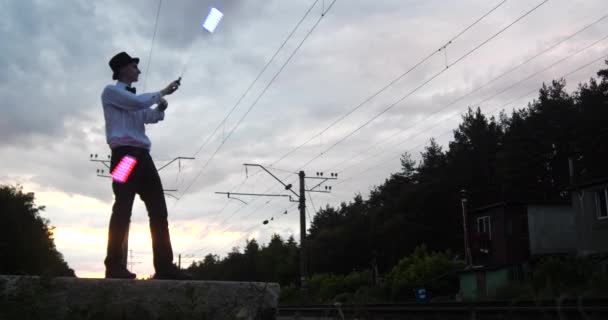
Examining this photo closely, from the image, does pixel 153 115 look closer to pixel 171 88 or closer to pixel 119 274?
pixel 171 88

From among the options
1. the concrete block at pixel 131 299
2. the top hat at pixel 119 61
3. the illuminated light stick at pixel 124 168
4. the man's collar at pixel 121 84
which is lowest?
the concrete block at pixel 131 299

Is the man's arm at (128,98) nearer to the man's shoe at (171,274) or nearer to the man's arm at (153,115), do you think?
the man's arm at (153,115)

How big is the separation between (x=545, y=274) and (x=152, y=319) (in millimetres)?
22311

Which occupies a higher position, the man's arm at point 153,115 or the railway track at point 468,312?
the man's arm at point 153,115

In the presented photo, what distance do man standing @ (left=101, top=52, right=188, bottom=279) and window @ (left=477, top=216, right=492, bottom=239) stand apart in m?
40.6

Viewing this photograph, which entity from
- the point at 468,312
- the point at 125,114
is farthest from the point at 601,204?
the point at 125,114

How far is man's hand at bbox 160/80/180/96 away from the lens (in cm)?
528

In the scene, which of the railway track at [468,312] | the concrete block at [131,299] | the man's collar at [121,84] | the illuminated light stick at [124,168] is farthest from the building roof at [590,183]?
the concrete block at [131,299]

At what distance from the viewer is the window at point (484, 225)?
143ft

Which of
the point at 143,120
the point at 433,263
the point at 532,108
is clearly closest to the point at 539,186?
the point at 532,108

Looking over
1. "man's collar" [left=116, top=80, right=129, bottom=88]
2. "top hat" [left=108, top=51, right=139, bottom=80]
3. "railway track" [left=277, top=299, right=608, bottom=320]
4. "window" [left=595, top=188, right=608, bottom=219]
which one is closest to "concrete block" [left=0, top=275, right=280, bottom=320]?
"man's collar" [left=116, top=80, right=129, bottom=88]

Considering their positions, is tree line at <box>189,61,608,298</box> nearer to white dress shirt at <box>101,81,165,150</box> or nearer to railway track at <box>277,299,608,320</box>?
railway track at <box>277,299,608,320</box>

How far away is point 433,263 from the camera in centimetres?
3703

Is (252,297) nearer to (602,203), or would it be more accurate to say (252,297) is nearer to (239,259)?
(602,203)
